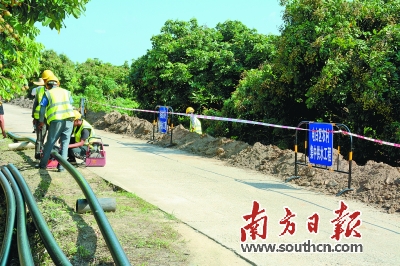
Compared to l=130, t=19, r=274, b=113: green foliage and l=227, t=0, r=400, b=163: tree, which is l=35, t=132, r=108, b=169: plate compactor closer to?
l=227, t=0, r=400, b=163: tree

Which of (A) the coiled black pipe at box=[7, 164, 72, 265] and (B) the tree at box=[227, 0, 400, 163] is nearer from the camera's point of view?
(A) the coiled black pipe at box=[7, 164, 72, 265]

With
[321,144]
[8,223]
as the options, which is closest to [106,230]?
[8,223]

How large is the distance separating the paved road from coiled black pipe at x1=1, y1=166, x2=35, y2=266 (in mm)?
1951

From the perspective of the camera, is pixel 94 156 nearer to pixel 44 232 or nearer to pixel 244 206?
pixel 244 206

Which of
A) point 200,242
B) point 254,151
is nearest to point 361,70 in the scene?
point 254,151

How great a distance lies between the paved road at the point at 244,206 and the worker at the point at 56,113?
4.13 ft

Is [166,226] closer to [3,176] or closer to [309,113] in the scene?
[3,176]

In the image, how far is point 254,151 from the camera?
477 inches

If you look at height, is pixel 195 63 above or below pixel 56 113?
above

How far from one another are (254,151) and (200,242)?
6.56 m

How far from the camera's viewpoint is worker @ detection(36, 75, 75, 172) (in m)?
9.06

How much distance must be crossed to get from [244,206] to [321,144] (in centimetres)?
249

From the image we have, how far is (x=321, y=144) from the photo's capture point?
30.5 ft

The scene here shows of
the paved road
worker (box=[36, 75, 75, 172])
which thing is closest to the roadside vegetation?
worker (box=[36, 75, 75, 172])
